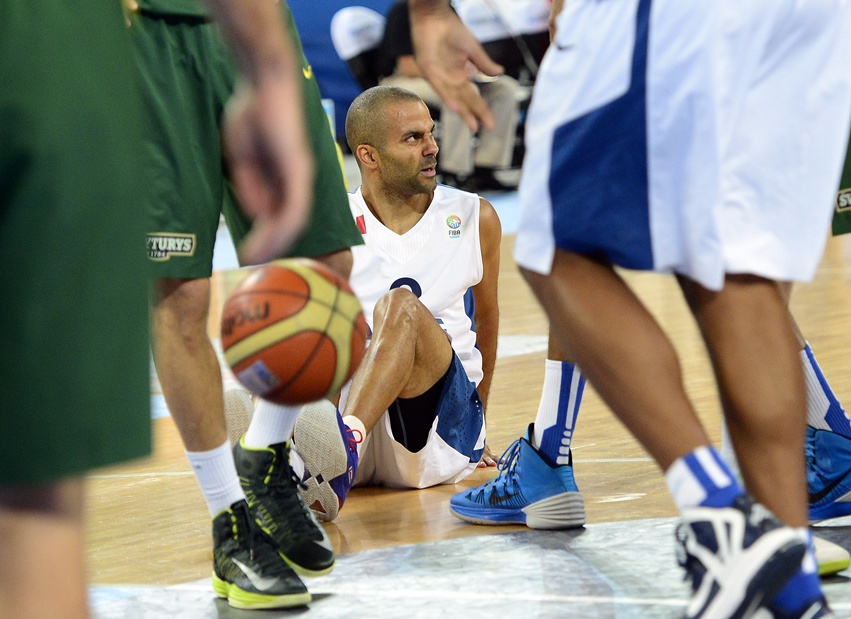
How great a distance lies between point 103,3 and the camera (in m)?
1.26

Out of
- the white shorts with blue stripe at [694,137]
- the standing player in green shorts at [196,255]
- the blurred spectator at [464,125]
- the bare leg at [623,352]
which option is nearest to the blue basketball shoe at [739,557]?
the bare leg at [623,352]

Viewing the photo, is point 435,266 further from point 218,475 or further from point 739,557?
point 739,557

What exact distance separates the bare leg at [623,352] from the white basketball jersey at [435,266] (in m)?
2.16

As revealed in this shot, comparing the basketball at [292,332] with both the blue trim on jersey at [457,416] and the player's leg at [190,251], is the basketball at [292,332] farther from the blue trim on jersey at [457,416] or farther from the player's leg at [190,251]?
the blue trim on jersey at [457,416]

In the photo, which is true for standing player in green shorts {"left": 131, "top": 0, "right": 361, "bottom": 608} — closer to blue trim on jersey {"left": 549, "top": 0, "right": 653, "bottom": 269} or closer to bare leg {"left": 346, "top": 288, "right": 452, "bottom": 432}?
bare leg {"left": 346, "top": 288, "right": 452, "bottom": 432}

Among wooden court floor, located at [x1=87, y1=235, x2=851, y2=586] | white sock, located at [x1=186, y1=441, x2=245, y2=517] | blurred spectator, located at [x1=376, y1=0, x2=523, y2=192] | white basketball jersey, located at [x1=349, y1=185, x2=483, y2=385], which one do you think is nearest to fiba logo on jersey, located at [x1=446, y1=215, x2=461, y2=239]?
white basketball jersey, located at [x1=349, y1=185, x2=483, y2=385]

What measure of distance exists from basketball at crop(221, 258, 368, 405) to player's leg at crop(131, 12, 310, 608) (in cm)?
30

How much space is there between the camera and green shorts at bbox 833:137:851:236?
2.94 m

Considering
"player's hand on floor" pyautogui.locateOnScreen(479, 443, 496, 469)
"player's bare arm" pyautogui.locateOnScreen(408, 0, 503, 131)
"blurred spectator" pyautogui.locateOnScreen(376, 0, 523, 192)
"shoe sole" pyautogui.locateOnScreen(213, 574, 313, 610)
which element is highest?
"player's bare arm" pyautogui.locateOnScreen(408, 0, 503, 131)

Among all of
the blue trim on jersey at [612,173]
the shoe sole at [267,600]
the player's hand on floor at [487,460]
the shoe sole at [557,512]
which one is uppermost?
the blue trim on jersey at [612,173]

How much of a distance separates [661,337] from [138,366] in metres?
0.90

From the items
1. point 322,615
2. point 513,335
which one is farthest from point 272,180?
point 513,335

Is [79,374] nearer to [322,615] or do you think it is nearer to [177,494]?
[322,615]

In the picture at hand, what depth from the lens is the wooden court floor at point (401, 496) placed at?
119 inches
